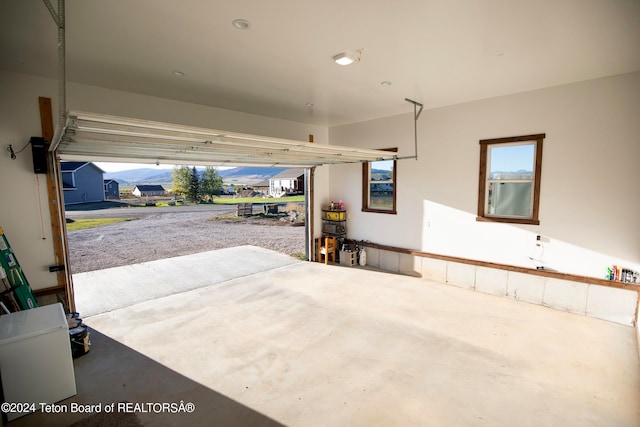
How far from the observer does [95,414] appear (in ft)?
7.78

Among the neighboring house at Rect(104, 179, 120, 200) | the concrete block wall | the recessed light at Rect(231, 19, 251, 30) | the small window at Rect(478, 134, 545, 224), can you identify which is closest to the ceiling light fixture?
the recessed light at Rect(231, 19, 251, 30)

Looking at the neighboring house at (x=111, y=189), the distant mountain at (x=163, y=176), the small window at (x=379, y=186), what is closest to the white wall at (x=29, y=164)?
the distant mountain at (x=163, y=176)

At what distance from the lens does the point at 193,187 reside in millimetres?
17031

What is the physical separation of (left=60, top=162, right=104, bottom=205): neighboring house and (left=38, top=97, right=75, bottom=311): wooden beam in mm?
8631

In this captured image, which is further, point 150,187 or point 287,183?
point 287,183

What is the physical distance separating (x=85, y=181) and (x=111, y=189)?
1.98m

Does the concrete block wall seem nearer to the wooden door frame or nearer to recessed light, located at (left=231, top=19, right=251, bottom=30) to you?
recessed light, located at (left=231, top=19, right=251, bottom=30)

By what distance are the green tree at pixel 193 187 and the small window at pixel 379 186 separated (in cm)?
1329

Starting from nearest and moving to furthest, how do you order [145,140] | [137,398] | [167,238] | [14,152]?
[137,398] < [145,140] < [14,152] < [167,238]

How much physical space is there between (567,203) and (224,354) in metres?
5.14

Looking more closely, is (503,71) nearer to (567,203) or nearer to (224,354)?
(567,203)

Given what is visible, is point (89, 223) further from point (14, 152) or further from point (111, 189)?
point (14, 152)

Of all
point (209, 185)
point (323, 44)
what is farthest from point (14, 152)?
point (209, 185)

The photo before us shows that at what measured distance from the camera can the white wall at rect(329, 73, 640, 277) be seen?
12.4 ft
